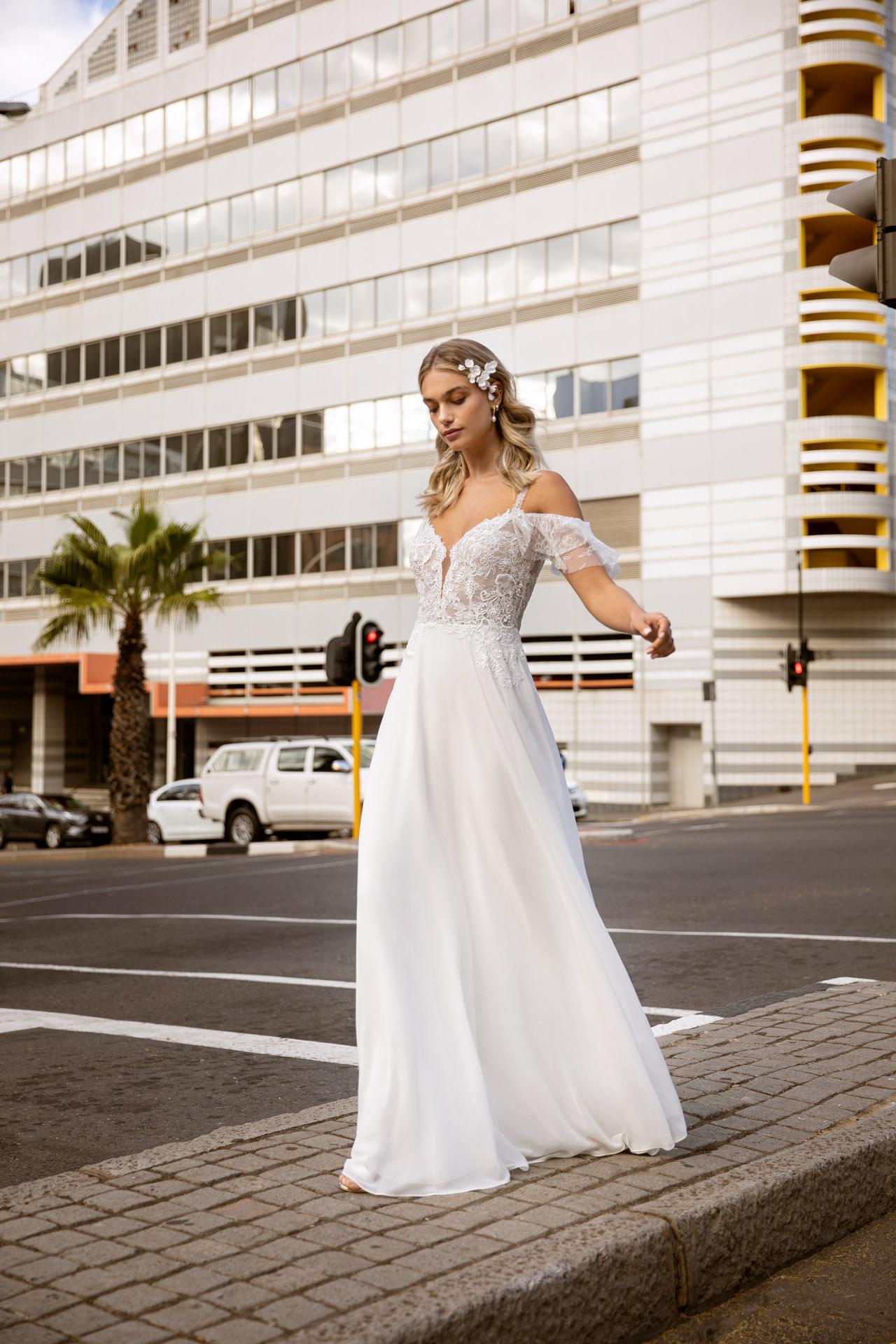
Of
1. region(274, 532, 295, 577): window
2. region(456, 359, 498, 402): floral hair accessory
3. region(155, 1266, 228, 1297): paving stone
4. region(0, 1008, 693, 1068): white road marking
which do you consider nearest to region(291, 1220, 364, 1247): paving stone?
region(155, 1266, 228, 1297): paving stone

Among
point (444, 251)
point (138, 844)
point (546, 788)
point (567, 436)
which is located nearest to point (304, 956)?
point (546, 788)

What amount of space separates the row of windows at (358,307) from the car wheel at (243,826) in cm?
2001

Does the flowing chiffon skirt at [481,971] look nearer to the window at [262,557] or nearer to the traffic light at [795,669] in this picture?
the traffic light at [795,669]

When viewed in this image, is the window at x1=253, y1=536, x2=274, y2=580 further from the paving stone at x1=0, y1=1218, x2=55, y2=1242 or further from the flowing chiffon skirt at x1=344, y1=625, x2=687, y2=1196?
the paving stone at x1=0, y1=1218, x2=55, y2=1242

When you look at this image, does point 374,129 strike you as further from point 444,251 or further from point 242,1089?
point 242,1089

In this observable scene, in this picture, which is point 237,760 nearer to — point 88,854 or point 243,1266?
point 88,854

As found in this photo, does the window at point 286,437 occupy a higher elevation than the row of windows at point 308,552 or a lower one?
higher

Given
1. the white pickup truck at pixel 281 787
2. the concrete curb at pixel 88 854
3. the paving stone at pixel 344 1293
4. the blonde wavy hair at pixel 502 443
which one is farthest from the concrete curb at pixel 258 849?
the paving stone at pixel 344 1293

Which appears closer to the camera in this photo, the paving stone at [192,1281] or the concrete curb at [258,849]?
the paving stone at [192,1281]

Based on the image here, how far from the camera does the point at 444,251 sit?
40406 millimetres

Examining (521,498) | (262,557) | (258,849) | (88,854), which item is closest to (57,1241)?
(521,498)

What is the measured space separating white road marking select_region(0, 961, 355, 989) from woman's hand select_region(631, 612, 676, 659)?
4.31 meters

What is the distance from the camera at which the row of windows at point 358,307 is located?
37844 mm

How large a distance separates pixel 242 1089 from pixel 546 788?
6.76 feet
